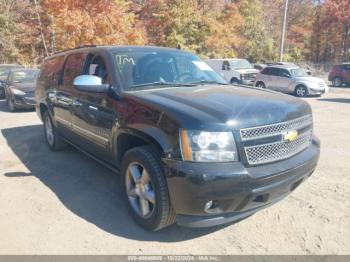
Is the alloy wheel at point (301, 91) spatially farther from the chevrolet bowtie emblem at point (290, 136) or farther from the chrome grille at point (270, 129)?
the chevrolet bowtie emblem at point (290, 136)

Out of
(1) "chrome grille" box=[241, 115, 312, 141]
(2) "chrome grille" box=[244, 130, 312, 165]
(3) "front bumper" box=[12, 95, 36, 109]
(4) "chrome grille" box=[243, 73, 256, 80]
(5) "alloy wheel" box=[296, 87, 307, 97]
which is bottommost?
(5) "alloy wheel" box=[296, 87, 307, 97]

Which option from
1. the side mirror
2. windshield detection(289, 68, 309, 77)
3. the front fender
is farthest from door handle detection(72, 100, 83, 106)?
windshield detection(289, 68, 309, 77)

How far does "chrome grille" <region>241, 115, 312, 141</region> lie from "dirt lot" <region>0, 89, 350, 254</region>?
1044 mm

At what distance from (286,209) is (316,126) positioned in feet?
17.7

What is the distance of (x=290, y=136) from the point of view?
3.22 meters

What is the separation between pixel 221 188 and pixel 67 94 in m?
3.24

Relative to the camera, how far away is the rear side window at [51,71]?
5.75m

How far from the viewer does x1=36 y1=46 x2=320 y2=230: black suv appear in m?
2.84

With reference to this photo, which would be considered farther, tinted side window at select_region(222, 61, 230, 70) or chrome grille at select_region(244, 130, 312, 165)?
tinted side window at select_region(222, 61, 230, 70)

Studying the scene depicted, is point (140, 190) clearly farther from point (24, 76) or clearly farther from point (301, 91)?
point (301, 91)

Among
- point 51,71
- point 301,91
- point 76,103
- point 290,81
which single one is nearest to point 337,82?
point 290,81

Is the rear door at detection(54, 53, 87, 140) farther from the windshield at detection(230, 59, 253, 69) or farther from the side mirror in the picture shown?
the windshield at detection(230, 59, 253, 69)

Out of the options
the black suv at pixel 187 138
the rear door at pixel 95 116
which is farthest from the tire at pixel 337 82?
the rear door at pixel 95 116

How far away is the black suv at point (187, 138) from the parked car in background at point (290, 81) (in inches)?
509
